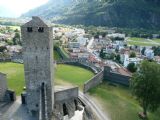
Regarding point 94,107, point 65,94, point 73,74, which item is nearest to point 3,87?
point 65,94

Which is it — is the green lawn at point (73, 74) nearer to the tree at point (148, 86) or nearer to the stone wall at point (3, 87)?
the tree at point (148, 86)

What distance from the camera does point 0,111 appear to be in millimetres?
37625

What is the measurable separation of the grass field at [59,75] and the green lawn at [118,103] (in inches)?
165

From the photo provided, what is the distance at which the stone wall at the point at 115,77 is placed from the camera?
54066 mm

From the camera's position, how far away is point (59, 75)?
5491cm

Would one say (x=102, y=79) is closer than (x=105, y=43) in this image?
Yes

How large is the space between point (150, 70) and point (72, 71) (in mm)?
19819

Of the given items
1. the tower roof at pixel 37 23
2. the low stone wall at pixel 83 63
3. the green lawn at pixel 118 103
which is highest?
the tower roof at pixel 37 23

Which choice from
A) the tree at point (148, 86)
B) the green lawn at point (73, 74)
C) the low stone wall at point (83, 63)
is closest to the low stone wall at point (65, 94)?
the green lawn at point (73, 74)

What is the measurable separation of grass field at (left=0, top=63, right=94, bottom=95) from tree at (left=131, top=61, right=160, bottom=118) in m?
11.1

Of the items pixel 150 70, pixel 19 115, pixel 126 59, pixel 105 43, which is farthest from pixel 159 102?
pixel 105 43

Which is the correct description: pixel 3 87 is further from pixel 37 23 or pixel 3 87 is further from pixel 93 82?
Result: pixel 93 82

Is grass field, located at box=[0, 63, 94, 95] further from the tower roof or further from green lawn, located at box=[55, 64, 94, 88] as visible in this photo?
the tower roof

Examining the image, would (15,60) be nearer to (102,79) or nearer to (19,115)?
(102,79)
